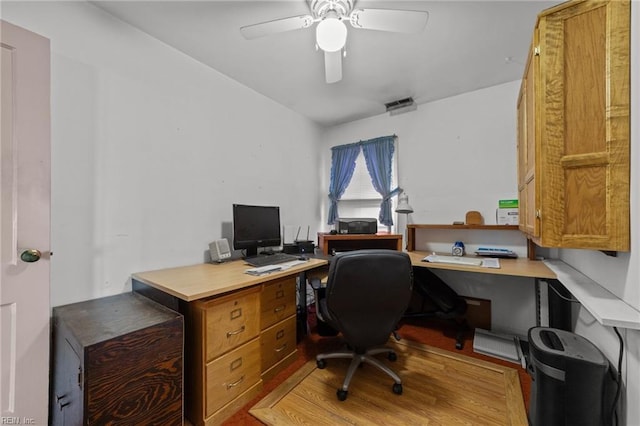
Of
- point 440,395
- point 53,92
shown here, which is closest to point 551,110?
point 440,395

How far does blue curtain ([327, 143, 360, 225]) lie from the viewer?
3.37 metres

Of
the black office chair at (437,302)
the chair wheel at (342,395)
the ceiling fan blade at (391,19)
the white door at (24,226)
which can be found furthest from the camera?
the black office chair at (437,302)

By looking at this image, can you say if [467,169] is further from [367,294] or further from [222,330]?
[222,330]

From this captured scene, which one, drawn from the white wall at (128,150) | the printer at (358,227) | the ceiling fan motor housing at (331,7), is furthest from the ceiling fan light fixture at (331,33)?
the printer at (358,227)

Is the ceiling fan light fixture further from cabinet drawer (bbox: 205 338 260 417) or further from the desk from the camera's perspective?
cabinet drawer (bbox: 205 338 260 417)

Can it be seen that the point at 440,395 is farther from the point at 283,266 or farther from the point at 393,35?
the point at 393,35

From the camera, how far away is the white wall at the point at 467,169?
244cm

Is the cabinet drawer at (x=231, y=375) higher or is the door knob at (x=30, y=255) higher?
the door knob at (x=30, y=255)

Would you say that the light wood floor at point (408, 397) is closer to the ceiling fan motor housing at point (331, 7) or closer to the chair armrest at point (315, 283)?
the chair armrest at point (315, 283)

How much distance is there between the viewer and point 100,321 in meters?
1.24

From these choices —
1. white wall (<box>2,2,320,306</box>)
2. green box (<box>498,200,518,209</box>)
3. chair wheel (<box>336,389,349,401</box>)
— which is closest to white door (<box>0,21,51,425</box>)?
white wall (<box>2,2,320,306</box>)

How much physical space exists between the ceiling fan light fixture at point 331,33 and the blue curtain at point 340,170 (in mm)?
1971

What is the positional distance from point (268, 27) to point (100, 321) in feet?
5.91

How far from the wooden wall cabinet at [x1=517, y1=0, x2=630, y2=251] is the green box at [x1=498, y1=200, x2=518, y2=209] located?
4.60 ft
